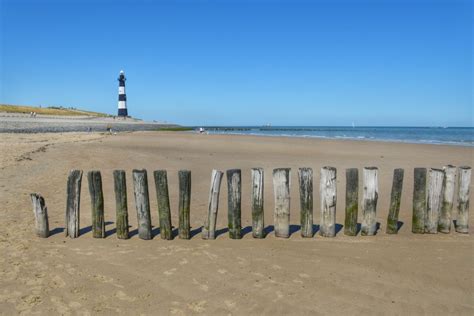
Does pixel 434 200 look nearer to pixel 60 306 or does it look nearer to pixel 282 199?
pixel 282 199

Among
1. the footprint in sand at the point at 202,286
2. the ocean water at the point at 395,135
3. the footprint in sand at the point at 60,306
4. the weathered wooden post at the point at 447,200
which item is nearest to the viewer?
the footprint in sand at the point at 60,306

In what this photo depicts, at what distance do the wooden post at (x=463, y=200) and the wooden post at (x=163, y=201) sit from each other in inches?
185

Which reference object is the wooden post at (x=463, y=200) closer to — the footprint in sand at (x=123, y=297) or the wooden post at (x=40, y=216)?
the footprint in sand at (x=123, y=297)

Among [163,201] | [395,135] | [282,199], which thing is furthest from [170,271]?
[395,135]

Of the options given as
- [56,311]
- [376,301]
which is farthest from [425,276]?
[56,311]

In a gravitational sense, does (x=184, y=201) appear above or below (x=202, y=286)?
above

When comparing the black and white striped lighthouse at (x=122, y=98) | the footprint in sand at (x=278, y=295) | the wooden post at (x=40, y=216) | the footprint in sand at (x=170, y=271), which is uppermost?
the black and white striped lighthouse at (x=122, y=98)

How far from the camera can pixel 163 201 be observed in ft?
19.4

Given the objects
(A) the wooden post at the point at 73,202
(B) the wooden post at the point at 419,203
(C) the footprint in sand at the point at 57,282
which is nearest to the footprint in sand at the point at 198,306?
(C) the footprint in sand at the point at 57,282

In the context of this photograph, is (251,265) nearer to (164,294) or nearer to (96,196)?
(164,294)

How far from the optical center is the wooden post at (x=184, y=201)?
586 cm

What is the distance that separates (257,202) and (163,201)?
4.70ft

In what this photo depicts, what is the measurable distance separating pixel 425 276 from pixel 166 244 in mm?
3496

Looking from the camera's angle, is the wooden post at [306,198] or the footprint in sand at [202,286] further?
the wooden post at [306,198]
